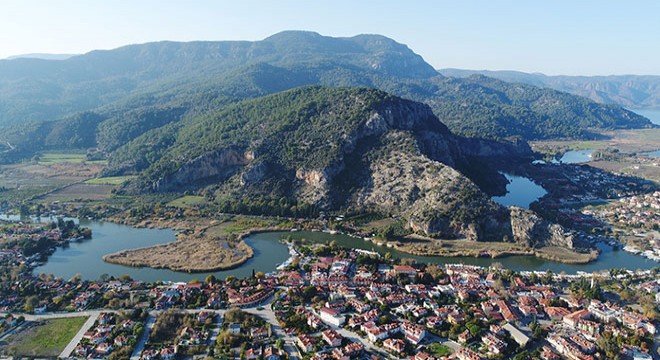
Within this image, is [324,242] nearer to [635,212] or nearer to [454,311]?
[454,311]

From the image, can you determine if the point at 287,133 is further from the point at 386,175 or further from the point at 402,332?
the point at 402,332

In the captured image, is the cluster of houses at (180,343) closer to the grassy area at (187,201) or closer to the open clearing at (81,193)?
the grassy area at (187,201)

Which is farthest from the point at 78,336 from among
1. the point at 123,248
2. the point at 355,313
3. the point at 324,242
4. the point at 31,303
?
the point at 324,242

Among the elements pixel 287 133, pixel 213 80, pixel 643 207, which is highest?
pixel 213 80

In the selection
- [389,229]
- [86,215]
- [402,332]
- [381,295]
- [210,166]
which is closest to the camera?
[402,332]

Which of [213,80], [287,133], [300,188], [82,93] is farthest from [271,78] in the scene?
[300,188]

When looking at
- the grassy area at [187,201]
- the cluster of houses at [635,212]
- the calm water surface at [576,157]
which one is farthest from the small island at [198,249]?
the calm water surface at [576,157]

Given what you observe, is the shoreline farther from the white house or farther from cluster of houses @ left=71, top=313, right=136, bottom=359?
the white house
